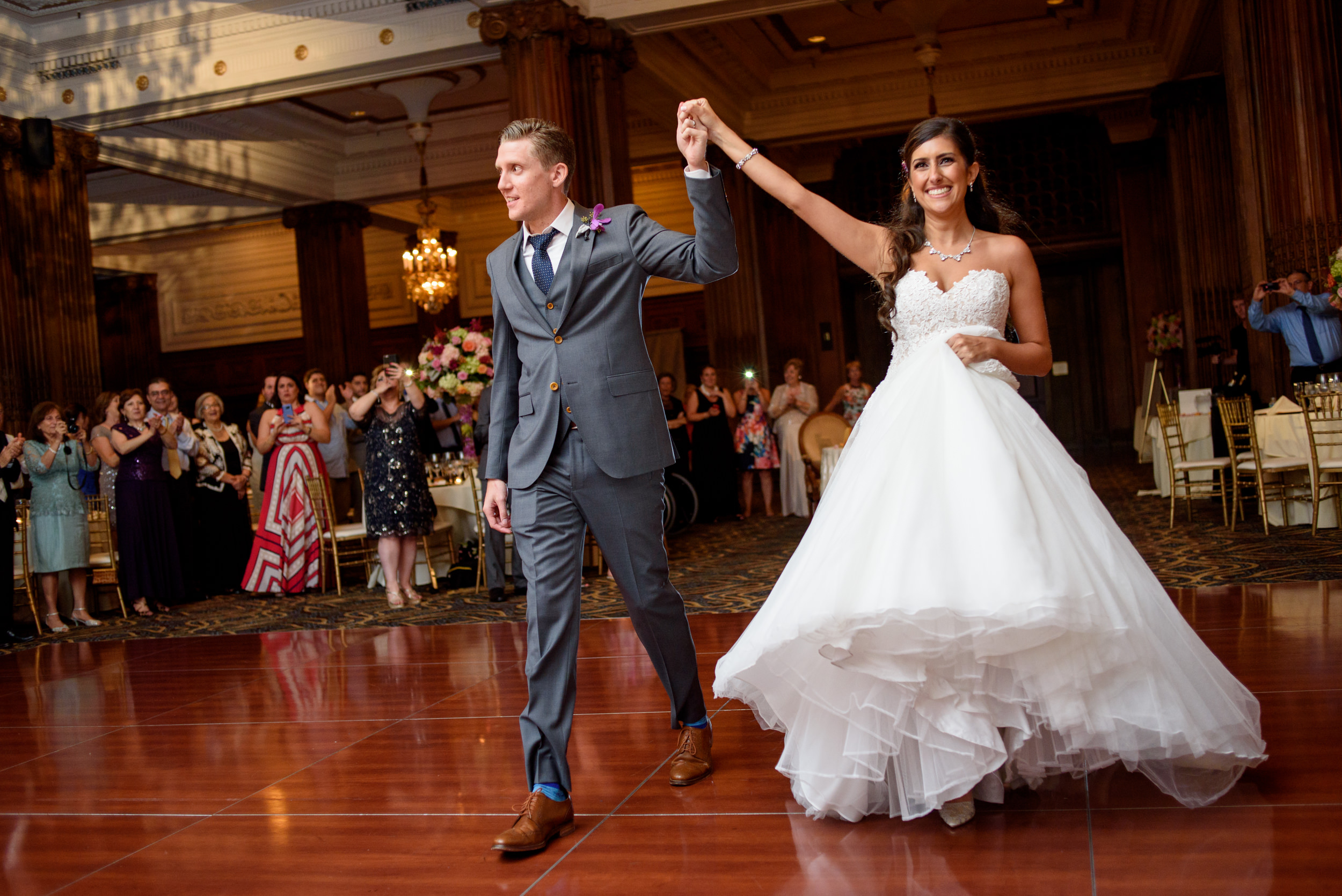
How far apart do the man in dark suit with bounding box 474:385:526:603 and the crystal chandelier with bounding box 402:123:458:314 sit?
455cm

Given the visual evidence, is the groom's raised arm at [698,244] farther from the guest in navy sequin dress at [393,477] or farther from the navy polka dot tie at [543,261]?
the guest in navy sequin dress at [393,477]

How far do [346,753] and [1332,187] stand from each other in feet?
24.2

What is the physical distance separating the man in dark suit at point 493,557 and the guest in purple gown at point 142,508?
2.45 meters

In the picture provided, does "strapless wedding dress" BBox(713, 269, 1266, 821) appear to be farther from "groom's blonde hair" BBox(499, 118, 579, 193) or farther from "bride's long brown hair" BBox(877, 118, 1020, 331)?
"groom's blonde hair" BBox(499, 118, 579, 193)

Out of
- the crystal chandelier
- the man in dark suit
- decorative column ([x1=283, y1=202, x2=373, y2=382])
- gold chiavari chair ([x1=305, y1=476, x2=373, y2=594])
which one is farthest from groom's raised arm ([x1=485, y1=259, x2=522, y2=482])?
decorative column ([x1=283, y1=202, x2=373, y2=382])

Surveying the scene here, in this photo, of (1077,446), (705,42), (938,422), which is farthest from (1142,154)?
(938,422)

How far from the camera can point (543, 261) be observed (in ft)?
8.07

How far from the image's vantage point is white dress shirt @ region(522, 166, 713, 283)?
2457 mm

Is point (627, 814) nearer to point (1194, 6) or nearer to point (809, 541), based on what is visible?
point (809, 541)

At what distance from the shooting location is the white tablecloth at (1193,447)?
8.86 metres

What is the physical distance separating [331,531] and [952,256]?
19.7 ft

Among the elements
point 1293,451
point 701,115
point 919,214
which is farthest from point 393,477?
point 1293,451

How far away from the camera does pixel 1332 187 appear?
7.39m

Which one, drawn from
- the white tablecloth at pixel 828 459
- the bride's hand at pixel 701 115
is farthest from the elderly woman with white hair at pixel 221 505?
the bride's hand at pixel 701 115
